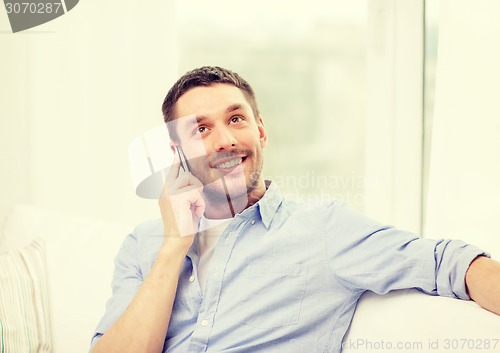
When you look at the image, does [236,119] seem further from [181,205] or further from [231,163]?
[181,205]

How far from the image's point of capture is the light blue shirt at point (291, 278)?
3.78 feet

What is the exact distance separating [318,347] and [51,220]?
100 centimetres

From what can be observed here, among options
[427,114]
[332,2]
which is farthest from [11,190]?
[427,114]

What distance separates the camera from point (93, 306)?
5.32ft

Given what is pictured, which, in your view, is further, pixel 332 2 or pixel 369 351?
pixel 332 2

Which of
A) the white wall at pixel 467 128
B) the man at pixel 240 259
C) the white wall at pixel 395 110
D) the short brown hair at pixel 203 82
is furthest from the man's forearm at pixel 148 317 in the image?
the white wall at pixel 395 110

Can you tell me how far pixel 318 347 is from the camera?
1229 millimetres

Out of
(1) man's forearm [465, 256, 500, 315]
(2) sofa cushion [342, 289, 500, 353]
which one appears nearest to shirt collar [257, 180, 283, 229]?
(2) sofa cushion [342, 289, 500, 353]

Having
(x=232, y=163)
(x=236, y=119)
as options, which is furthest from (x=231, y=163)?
(x=236, y=119)

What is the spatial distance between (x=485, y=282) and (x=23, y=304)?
1.18 metres

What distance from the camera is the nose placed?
142 cm

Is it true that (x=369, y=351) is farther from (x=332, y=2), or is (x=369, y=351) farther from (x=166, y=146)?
(x=332, y=2)

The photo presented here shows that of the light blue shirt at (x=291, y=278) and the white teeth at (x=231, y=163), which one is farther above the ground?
the white teeth at (x=231, y=163)

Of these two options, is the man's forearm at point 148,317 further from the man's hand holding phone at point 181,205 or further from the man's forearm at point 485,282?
the man's forearm at point 485,282
